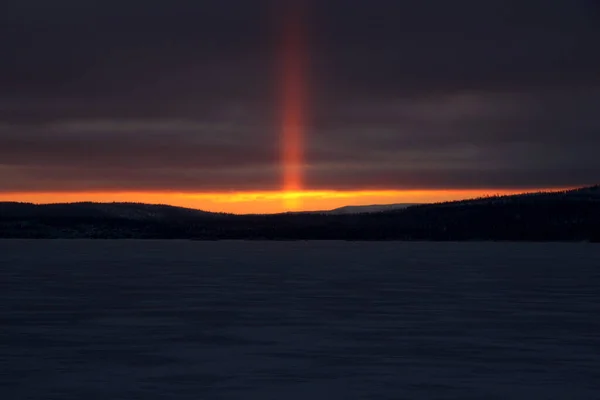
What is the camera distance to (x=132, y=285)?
68500 mm

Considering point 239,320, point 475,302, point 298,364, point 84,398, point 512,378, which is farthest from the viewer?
point 475,302

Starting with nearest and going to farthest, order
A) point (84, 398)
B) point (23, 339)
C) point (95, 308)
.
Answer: point (84, 398) < point (23, 339) < point (95, 308)

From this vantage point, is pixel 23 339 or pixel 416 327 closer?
pixel 23 339

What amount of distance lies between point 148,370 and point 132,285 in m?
39.8

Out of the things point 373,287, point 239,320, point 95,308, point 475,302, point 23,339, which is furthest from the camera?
point 373,287

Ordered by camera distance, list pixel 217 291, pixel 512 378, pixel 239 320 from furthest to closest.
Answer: pixel 217 291
pixel 239 320
pixel 512 378

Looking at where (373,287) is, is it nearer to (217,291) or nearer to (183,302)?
(217,291)

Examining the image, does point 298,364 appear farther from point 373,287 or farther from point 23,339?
point 373,287

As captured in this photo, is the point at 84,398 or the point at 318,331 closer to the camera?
the point at 84,398

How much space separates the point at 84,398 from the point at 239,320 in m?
18.4

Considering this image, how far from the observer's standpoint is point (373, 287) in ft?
219

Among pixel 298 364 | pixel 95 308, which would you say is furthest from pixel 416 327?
pixel 95 308

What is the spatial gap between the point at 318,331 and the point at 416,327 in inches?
154

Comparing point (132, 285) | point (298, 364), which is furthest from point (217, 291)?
point (298, 364)
